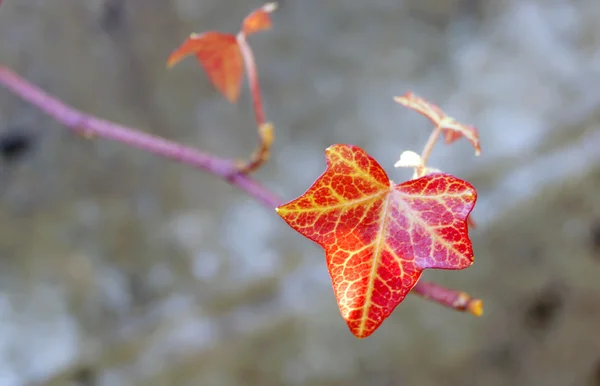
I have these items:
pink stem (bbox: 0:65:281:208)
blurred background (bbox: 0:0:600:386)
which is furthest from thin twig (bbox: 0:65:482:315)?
blurred background (bbox: 0:0:600:386)

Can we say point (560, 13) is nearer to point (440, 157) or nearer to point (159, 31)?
point (440, 157)

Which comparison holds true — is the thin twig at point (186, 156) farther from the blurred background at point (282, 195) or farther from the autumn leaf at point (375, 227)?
the blurred background at point (282, 195)

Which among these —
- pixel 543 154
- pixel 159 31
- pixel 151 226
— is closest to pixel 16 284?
pixel 151 226

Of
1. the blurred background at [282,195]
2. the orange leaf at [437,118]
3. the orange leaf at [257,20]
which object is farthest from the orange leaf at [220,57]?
the blurred background at [282,195]

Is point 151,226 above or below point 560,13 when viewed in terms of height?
below

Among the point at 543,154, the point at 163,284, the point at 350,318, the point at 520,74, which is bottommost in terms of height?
the point at 163,284
